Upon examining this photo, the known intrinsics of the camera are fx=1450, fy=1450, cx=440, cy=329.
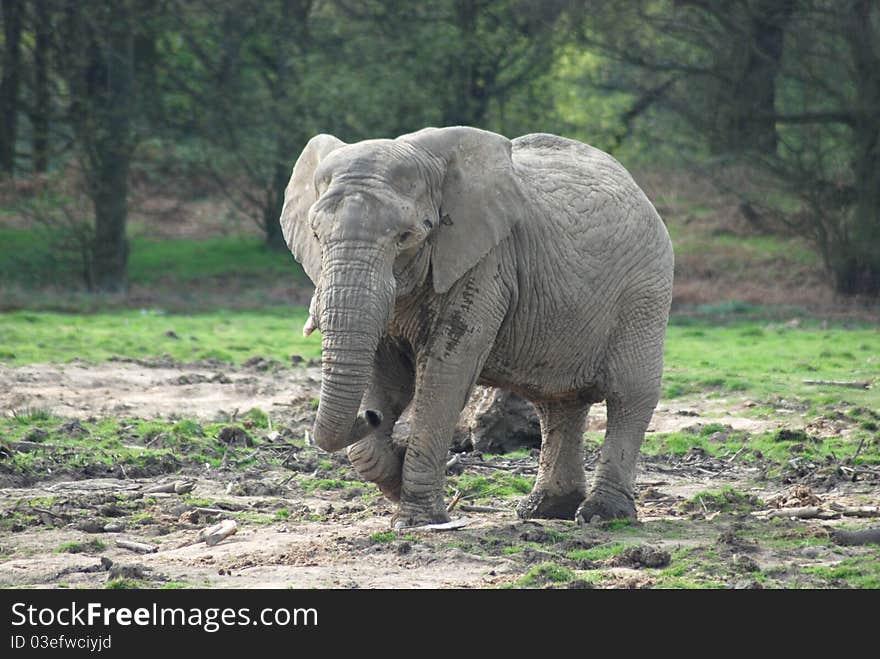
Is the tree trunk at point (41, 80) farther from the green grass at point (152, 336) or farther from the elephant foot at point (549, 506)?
the elephant foot at point (549, 506)

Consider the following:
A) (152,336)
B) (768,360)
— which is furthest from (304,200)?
(152,336)

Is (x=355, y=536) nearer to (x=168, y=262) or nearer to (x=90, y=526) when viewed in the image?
(x=90, y=526)

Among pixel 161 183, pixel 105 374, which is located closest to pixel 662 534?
pixel 105 374

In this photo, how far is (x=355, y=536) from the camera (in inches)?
344

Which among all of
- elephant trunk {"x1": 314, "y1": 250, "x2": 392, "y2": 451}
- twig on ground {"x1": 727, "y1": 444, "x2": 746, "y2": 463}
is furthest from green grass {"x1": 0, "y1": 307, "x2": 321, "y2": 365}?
elephant trunk {"x1": 314, "y1": 250, "x2": 392, "y2": 451}

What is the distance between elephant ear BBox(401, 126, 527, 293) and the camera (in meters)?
8.83

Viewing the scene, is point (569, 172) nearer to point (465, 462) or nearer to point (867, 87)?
point (465, 462)

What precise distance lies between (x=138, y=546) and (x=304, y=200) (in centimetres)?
240

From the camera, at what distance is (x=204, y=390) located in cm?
1518

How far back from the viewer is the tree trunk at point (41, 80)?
2577 centimetres

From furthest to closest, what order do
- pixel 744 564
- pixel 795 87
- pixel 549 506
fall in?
pixel 795 87, pixel 549 506, pixel 744 564

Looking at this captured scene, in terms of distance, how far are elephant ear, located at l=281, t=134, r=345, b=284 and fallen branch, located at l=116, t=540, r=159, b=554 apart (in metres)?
1.87

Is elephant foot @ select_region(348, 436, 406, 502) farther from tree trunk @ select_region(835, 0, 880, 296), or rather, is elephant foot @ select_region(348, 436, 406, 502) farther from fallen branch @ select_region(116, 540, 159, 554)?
tree trunk @ select_region(835, 0, 880, 296)

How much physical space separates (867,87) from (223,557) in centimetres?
1993
